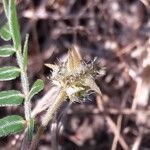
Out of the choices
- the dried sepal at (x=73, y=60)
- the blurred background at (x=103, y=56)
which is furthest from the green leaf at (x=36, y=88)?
the blurred background at (x=103, y=56)

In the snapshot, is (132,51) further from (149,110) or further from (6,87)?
(6,87)

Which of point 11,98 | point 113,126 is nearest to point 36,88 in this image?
point 11,98

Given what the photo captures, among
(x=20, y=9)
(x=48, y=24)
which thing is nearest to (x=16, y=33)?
(x=20, y=9)

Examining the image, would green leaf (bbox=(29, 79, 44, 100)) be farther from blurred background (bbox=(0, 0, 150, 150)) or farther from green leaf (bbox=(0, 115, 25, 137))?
blurred background (bbox=(0, 0, 150, 150))

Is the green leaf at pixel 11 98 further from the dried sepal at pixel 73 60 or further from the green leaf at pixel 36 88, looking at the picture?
the dried sepal at pixel 73 60

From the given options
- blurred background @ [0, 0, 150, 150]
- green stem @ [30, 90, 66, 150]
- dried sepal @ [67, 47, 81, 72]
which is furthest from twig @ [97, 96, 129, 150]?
dried sepal @ [67, 47, 81, 72]

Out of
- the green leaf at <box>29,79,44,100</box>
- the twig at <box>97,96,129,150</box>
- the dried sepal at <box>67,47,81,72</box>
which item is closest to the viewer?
the dried sepal at <box>67,47,81,72</box>
